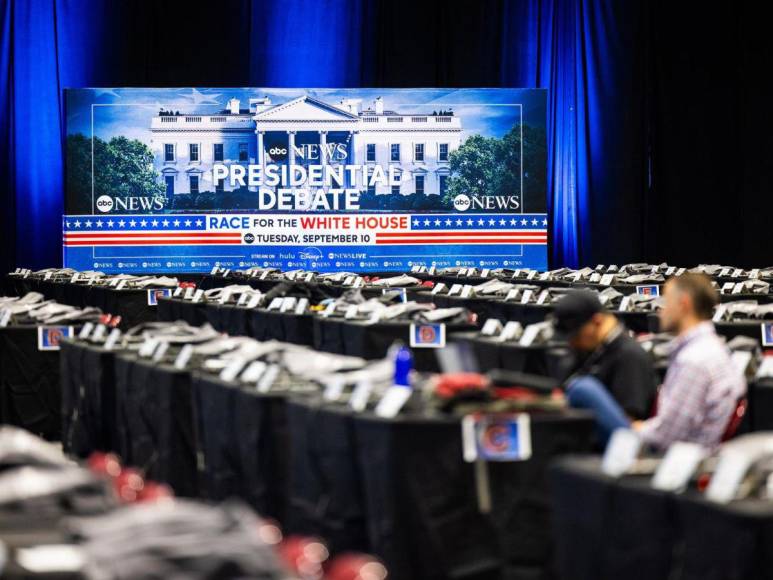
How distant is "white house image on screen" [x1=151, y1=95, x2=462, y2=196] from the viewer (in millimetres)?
22891

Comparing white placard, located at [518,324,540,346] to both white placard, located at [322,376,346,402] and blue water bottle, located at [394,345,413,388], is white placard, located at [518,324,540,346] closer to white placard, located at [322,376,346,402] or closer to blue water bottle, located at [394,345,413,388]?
blue water bottle, located at [394,345,413,388]

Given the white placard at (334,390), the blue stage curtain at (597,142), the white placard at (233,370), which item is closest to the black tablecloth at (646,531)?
the white placard at (334,390)

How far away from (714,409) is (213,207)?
17817mm

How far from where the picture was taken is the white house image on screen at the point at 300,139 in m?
22.9

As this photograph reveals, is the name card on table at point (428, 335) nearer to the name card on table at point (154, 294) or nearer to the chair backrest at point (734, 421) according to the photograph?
the chair backrest at point (734, 421)

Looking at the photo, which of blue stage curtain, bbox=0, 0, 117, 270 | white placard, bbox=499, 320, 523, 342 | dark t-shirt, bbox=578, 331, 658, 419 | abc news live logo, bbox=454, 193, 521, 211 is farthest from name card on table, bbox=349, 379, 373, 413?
blue stage curtain, bbox=0, 0, 117, 270

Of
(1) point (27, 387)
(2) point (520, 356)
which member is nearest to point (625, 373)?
(2) point (520, 356)

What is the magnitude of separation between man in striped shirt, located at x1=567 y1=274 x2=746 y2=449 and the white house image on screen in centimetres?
1726

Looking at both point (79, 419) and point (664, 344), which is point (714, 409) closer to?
point (664, 344)

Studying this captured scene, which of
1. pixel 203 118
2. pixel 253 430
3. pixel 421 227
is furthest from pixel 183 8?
pixel 253 430

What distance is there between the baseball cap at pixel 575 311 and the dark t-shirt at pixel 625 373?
0.56 feet

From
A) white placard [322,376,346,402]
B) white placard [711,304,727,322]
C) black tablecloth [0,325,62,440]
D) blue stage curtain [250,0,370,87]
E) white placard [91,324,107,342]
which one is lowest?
black tablecloth [0,325,62,440]

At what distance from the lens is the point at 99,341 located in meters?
8.56

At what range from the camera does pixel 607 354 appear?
6477 mm
